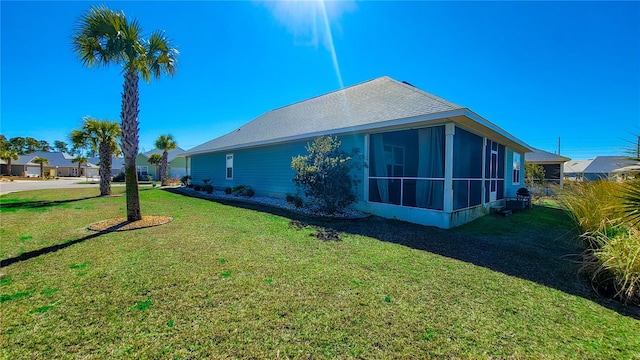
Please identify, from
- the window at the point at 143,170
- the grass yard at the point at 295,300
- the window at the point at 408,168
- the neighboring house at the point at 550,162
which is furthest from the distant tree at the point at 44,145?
the neighboring house at the point at 550,162

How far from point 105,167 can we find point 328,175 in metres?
14.0

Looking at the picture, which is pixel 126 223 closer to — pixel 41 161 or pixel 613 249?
pixel 613 249

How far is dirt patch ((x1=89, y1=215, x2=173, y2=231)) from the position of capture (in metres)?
6.41

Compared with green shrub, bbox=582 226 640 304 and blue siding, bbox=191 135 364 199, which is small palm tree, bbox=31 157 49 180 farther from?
green shrub, bbox=582 226 640 304

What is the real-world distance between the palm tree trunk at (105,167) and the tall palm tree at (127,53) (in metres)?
9.23

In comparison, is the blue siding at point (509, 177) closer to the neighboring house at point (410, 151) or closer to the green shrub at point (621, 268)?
the neighboring house at point (410, 151)

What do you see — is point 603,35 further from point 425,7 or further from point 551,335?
point 551,335

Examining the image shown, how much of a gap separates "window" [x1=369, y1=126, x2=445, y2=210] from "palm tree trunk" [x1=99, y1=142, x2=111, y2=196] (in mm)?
14877

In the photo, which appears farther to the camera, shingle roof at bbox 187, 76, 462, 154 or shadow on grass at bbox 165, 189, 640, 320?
shingle roof at bbox 187, 76, 462, 154

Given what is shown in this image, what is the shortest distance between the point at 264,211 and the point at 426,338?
25.2 ft

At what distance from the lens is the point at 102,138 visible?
14.2m

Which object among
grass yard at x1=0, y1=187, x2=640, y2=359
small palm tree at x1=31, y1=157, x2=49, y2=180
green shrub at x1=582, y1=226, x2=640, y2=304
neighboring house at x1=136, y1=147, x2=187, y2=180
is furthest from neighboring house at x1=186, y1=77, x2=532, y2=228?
small palm tree at x1=31, y1=157, x2=49, y2=180

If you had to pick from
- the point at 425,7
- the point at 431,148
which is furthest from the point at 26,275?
the point at 425,7

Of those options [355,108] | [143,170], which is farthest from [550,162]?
[143,170]
